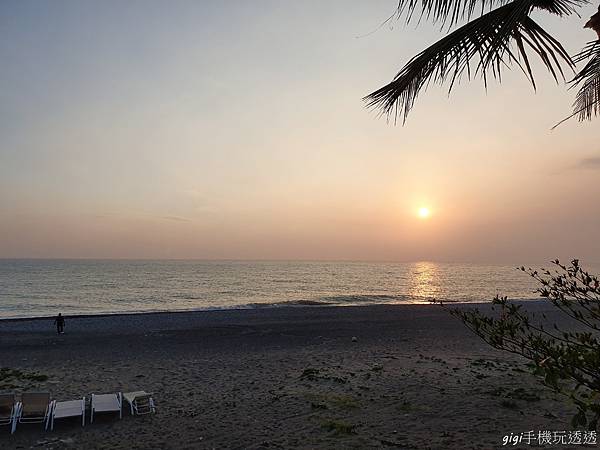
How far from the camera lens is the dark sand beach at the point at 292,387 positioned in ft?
25.7

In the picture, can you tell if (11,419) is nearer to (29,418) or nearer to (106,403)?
(29,418)

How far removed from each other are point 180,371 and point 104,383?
196cm

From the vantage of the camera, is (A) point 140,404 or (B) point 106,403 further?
(A) point 140,404

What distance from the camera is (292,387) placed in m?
10.9

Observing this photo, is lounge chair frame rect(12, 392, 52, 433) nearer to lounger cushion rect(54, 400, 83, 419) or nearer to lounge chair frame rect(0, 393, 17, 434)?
lounge chair frame rect(0, 393, 17, 434)

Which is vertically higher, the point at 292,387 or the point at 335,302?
the point at 292,387

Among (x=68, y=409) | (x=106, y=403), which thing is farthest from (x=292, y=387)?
(x=68, y=409)

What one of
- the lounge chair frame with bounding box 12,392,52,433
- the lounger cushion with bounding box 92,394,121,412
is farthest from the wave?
the lounge chair frame with bounding box 12,392,52,433

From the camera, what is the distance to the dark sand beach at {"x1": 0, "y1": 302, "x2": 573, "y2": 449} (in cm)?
784

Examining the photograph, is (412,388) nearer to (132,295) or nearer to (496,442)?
(496,442)

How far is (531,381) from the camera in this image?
1062 cm

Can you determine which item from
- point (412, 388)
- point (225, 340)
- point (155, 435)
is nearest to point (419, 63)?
point (155, 435)

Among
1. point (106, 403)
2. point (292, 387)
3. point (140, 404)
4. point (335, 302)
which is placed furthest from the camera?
point (335, 302)

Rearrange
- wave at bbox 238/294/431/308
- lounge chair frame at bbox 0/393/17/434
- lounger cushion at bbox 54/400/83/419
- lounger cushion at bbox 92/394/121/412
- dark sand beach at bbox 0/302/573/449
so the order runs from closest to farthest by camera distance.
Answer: dark sand beach at bbox 0/302/573/449, lounge chair frame at bbox 0/393/17/434, lounger cushion at bbox 54/400/83/419, lounger cushion at bbox 92/394/121/412, wave at bbox 238/294/431/308
